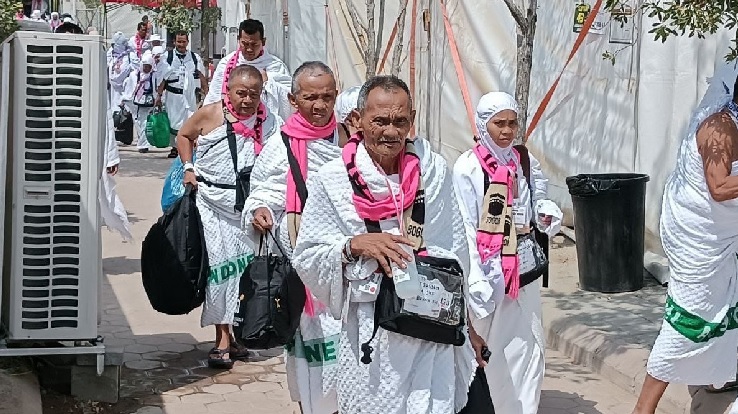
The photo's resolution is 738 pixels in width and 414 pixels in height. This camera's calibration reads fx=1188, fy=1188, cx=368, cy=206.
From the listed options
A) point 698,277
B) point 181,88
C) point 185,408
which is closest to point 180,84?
point 181,88

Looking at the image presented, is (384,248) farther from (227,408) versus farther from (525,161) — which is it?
(227,408)

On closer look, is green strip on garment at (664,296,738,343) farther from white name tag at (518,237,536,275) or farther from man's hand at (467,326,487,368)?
man's hand at (467,326,487,368)

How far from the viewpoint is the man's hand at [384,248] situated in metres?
3.77

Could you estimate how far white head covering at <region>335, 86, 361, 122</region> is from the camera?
547 centimetres

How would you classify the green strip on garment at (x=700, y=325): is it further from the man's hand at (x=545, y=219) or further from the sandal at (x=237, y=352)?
the sandal at (x=237, y=352)

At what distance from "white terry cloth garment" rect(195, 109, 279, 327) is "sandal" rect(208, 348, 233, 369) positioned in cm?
30

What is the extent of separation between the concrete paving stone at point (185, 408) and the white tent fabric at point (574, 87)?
4.55 meters

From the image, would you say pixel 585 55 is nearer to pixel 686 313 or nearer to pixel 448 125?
pixel 448 125

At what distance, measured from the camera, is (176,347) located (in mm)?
7676

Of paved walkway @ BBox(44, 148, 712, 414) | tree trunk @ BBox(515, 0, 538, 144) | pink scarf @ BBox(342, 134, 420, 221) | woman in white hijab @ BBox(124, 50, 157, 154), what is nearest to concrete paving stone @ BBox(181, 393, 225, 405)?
paved walkway @ BBox(44, 148, 712, 414)

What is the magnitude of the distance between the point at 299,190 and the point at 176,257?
193cm

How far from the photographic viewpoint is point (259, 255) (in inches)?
209

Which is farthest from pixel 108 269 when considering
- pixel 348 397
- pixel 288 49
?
pixel 288 49

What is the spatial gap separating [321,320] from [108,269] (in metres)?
5.49
